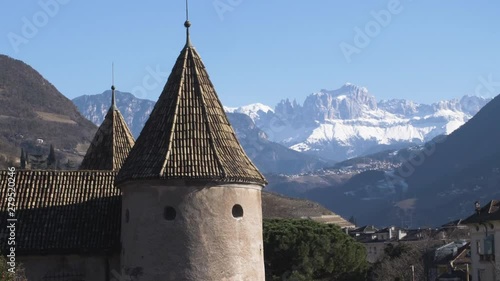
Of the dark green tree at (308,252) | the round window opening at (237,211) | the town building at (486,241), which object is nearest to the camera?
the round window opening at (237,211)

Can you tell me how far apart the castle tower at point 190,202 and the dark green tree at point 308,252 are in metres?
32.9

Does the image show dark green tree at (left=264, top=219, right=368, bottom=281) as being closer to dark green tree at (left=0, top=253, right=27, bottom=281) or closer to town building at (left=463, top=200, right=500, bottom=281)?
town building at (left=463, top=200, right=500, bottom=281)

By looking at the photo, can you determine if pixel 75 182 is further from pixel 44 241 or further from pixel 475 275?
pixel 475 275

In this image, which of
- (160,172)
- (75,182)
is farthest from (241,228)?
(75,182)

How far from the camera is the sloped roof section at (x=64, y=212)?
33.4 m

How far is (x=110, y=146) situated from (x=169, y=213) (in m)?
10.9

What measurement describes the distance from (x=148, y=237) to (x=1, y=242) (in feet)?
20.5

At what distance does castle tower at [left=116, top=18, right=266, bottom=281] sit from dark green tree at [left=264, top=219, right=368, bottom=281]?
32.9m

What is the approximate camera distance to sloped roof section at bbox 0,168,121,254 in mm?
33406

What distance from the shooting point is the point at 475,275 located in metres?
80.7

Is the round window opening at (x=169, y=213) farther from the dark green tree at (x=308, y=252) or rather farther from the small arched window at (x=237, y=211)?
the dark green tree at (x=308, y=252)
